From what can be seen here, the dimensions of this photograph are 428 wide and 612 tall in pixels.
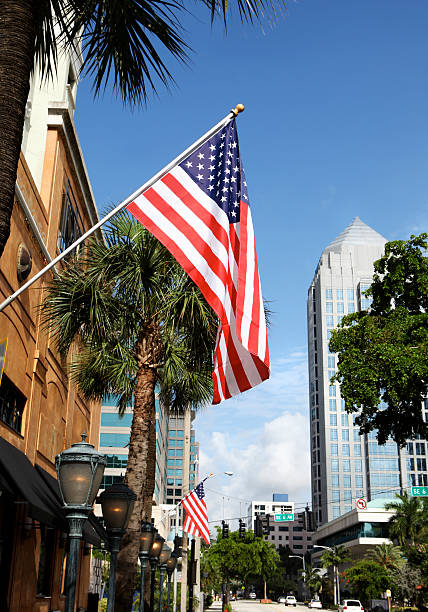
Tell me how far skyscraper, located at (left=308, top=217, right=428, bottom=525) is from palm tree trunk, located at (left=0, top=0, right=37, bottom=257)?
441ft

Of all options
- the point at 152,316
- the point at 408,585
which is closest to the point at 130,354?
the point at 152,316

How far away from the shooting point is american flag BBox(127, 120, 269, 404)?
8.43 meters

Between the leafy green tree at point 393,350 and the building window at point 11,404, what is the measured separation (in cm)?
1103

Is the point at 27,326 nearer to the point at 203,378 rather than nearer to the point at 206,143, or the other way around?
the point at 203,378

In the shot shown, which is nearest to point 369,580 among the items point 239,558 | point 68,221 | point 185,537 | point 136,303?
point 239,558

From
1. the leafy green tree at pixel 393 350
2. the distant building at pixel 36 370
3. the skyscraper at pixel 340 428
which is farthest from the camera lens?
the skyscraper at pixel 340 428

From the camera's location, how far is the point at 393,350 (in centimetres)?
2219

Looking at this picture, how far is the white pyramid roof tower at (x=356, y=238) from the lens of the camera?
172m

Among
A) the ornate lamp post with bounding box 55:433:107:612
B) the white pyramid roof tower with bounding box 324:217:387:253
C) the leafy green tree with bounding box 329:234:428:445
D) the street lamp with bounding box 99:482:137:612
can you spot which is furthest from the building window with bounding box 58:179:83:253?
the white pyramid roof tower with bounding box 324:217:387:253

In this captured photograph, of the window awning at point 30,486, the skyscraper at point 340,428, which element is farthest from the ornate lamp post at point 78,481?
the skyscraper at point 340,428

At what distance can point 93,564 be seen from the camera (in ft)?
159

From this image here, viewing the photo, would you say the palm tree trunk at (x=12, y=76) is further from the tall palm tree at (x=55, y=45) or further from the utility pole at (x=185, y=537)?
the utility pole at (x=185, y=537)

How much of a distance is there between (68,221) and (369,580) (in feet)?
211

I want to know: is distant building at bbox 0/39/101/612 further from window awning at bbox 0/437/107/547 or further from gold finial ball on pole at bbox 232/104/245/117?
gold finial ball on pole at bbox 232/104/245/117
